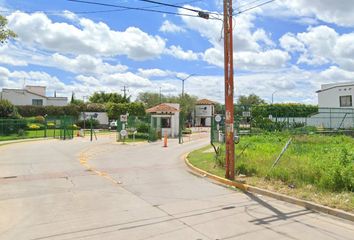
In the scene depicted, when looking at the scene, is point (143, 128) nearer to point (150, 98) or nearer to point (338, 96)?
point (338, 96)

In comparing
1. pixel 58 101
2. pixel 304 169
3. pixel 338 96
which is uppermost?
pixel 58 101

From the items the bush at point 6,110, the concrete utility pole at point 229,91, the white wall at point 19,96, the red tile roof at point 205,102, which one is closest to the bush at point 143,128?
the bush at point 6,110

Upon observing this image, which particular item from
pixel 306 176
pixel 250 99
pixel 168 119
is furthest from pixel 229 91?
pixel 250 99

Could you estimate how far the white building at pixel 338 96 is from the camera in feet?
192

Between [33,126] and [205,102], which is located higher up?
[205,102]

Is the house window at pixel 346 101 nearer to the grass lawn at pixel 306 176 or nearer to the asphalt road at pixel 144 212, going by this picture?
the grass lawn at pixel 306 176

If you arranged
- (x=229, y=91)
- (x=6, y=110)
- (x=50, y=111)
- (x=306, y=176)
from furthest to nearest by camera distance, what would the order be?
(x=50, y=111)
(x=6, y=110)
(x=229, y=91)
(x=306, y=176)

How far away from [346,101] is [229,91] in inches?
1962

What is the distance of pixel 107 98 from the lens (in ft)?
332

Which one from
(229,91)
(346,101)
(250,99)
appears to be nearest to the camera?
(229,91)

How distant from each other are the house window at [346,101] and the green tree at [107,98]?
5292cm

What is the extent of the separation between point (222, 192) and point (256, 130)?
21.2 metres

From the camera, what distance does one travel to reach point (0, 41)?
2477 centimetres

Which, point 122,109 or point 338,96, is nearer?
point 338,96
